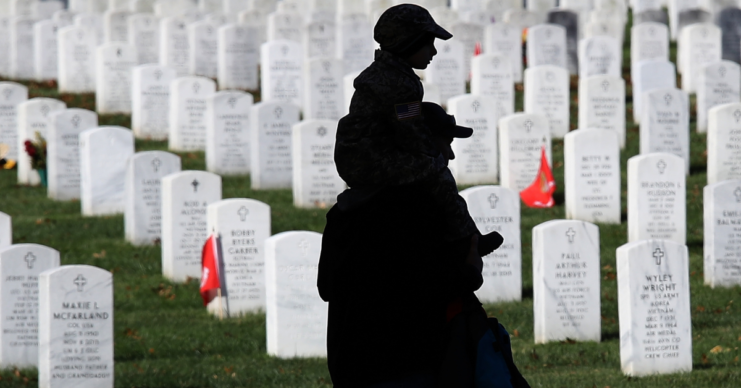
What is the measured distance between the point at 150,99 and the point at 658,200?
814 centimetres

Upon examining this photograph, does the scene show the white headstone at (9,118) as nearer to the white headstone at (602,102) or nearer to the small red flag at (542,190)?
the small red flag at (542,190)

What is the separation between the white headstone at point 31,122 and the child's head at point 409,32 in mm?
12212

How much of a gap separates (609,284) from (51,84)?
12446 mm

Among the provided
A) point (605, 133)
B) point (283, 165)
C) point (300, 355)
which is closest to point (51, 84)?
point (283, 165)

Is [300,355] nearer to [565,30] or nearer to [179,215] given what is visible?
[179,215]

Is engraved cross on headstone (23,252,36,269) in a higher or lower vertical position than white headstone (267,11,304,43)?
lower

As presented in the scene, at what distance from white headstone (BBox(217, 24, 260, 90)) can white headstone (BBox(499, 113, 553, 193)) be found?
270 inches

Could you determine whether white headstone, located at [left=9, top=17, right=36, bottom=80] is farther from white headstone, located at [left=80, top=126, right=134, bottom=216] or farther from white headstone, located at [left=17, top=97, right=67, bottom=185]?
white headstone, located at [left=80, top=126, right=134, bottom=216]

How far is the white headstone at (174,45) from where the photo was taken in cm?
2033

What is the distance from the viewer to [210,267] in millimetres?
10297

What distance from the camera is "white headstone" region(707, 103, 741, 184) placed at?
546 inches

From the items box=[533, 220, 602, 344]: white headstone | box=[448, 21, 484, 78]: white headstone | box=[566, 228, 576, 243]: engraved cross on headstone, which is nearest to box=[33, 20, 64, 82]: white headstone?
box=[448, 21, 484, 78]: white headstone

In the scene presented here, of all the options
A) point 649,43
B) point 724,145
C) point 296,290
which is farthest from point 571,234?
point 649,43

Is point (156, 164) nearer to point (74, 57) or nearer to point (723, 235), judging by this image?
point (723, 235)
